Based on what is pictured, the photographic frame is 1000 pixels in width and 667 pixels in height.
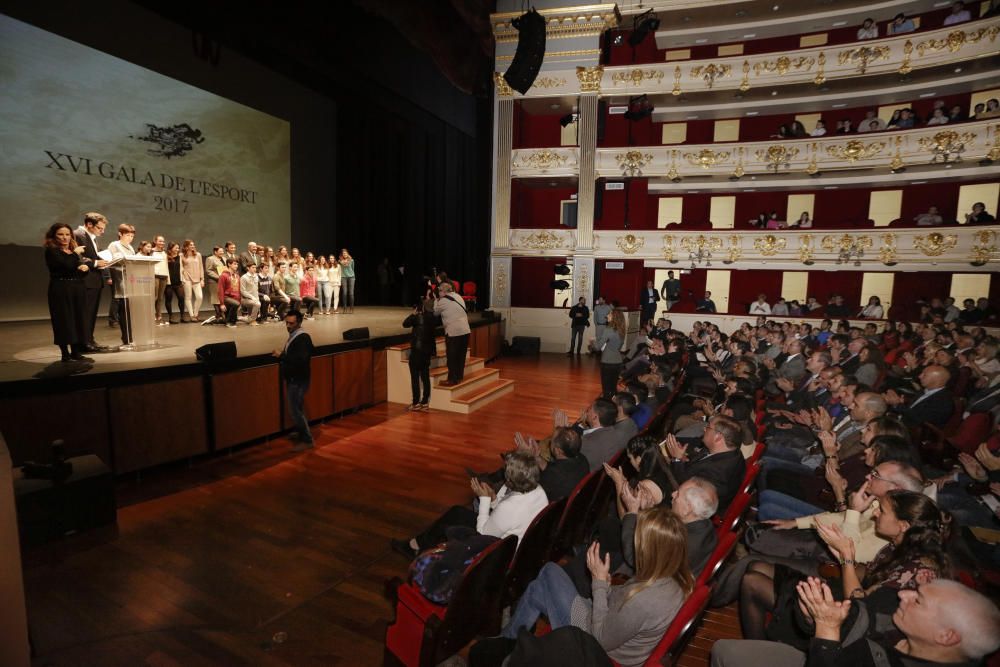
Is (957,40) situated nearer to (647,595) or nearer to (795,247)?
(795,247)

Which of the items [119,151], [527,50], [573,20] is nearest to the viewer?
[119,151]

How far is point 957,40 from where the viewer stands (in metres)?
10.8

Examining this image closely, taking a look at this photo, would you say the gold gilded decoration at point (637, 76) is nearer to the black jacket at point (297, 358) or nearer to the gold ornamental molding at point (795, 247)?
the gold ornamental molding at point (795, 247)

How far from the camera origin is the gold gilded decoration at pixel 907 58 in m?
11.3

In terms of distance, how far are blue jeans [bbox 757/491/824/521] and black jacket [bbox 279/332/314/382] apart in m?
3.99

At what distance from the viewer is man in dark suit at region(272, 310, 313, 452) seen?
4.79m

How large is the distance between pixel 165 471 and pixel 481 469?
9.32 ft

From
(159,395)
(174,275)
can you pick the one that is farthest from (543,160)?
(159,395)

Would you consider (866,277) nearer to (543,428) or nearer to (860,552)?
(543,428)

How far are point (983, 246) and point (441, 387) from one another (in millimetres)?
12290

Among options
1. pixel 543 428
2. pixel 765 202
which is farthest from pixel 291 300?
pixel 765 202

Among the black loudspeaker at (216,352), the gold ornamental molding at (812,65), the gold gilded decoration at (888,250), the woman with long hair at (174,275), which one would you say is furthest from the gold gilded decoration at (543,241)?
the black loudspeaker at (216,352)

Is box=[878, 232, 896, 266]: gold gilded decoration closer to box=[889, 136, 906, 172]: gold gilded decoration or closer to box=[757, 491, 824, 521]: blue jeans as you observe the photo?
box=[889, 136, 906, 172]: gold gilded decoration

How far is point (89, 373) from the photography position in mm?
3949
